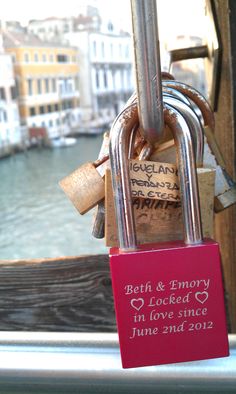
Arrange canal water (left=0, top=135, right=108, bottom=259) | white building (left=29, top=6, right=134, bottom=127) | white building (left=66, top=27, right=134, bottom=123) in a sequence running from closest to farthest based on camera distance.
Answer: canal water (left=0, top=135, right=108, bottom=259) → white building (left=29, top=6, right=134, bottom=127) → white building (left=66, top=27, right=134, bottom=123)

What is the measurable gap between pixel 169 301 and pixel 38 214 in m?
12.5

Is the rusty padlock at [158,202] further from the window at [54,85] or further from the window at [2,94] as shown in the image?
the window at [54,85]

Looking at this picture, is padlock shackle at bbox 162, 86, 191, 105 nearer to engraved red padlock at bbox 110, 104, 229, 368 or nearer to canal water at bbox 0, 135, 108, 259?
engraved red padlock at bbox 110, 104, 229, 368

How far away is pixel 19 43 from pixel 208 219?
13182 millimetres

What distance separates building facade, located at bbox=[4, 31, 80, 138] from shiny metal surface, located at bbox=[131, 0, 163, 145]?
12309 millimetres

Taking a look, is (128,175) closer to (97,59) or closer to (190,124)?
(190,124)

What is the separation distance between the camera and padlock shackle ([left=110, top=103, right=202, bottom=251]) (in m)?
0.30

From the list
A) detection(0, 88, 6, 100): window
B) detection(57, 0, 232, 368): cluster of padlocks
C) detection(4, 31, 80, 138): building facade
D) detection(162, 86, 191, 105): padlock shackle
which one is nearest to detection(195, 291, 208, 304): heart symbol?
detection(57, 0, 232, 368): cluster of padlocks

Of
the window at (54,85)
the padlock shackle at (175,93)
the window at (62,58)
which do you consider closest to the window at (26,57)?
the window at (62,58)

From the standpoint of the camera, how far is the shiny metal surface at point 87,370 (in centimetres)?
26

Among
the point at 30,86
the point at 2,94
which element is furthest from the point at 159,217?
the point at 30,86

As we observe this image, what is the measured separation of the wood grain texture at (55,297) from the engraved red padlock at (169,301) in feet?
0.62

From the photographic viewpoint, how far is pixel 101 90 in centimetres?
1570

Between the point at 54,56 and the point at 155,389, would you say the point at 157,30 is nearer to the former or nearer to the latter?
the point at 155,389
